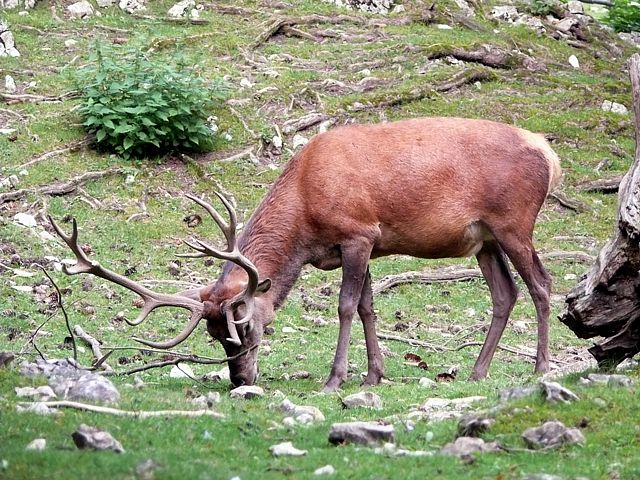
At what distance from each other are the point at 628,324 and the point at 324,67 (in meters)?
11.6

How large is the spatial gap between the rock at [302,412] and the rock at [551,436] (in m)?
1.61

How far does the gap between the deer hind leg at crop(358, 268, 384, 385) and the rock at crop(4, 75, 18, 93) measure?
857cm

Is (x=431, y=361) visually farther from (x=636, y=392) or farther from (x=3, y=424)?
(x=3, y=424)

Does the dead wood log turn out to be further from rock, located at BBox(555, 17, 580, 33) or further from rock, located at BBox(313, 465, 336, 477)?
rock, located at BBox(555, 17, 580, 33)

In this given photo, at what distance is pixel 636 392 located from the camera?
7.55 meters

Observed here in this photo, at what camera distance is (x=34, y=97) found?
17250 millimetres

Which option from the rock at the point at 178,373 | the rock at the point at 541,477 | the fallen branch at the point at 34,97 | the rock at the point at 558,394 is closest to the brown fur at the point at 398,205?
the rock at the point at 178,373

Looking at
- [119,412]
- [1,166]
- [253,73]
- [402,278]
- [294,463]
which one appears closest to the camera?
[294,463]

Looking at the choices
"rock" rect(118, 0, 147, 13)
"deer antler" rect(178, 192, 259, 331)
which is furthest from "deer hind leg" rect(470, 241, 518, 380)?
"rock" rect(118, 0, 147, 13)

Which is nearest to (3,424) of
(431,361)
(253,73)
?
(431,361)

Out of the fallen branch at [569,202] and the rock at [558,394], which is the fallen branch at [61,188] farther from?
the rock at [558,394]

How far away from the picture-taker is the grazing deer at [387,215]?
10.3 m

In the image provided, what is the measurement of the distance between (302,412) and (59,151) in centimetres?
876

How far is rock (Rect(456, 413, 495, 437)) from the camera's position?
6973 millimetres
